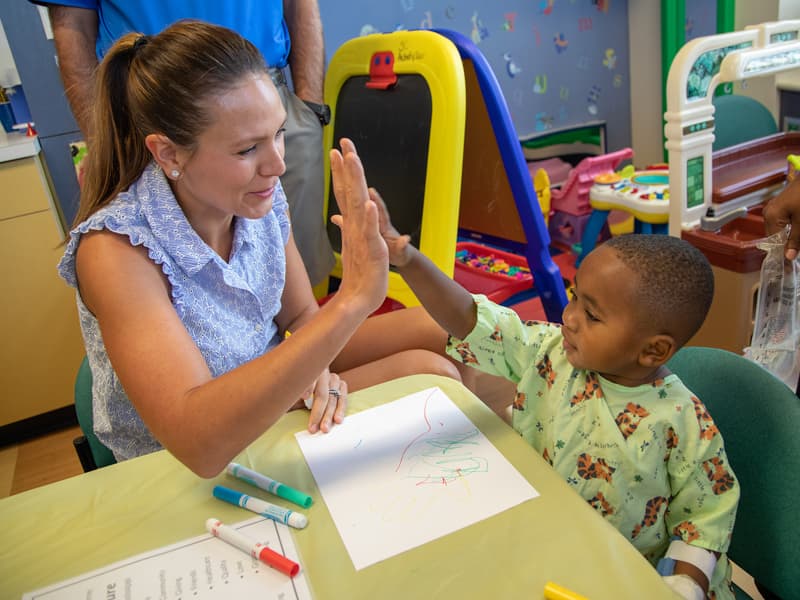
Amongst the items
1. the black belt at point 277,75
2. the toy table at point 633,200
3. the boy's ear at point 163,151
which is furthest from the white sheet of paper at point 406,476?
the toy table at point 633,200

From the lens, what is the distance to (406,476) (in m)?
0.76

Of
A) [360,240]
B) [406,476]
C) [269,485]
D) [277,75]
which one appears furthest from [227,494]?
[277,75]

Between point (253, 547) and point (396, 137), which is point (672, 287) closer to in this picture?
point (253, 547)

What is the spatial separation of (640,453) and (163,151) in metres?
0.78

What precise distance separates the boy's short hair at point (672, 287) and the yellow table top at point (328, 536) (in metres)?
0.24

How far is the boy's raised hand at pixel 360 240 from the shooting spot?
2.68 feet

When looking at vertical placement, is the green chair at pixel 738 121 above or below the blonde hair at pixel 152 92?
below

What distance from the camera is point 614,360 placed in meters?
0.85

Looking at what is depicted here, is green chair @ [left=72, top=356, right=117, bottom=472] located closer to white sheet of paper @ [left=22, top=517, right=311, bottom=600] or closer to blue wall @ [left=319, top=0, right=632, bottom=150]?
white sheet of paper @ [left=22, top=517, right=311, bottom=600]

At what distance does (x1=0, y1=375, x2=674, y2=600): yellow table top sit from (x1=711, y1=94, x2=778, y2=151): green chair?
1898mm

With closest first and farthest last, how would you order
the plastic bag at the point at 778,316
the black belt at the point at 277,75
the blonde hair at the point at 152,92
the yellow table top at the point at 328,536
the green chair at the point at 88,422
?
the yellow table top at the point at 328,536 → the blonde hair at the point at 152,92 → the green chair at the point at 88,422 → the plastic bag at the point at 778,316 → the black belt at the point at 277,75

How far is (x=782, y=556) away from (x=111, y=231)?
36.9 inches

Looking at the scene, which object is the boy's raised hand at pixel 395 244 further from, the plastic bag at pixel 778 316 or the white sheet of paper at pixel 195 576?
the plastic bag at pixel 778 316

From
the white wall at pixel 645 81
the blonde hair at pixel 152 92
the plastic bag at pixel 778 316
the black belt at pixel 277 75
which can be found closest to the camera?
the blonde hair at pixel 152 92
